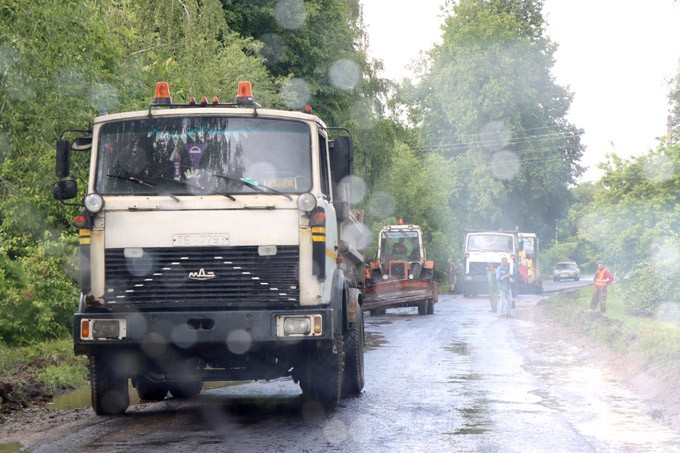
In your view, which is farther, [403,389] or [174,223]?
[403,389]

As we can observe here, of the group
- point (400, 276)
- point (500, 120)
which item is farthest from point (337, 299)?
point (500, 120)

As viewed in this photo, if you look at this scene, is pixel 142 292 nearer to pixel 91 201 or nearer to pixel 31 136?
pixel 91 201

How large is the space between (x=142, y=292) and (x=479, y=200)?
58.8 meters

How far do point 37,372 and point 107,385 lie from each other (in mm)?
3543

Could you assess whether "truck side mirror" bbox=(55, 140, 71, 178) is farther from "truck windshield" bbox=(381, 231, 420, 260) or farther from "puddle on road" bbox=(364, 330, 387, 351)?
"truck windshield" bbox=(381, 231, 420, 260)

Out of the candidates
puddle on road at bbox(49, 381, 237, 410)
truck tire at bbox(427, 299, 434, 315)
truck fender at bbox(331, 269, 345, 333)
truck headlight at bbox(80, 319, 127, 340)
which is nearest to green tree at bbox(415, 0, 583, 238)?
truck tire at bbox(427, 299, 434, 315)

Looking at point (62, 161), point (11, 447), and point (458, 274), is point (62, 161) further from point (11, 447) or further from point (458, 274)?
point (458, 274)

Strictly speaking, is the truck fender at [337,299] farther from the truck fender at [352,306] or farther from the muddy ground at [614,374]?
the muddy ground at [614,374]

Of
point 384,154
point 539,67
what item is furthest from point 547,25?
point 384,154

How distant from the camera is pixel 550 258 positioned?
118 m

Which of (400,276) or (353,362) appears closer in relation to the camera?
(353,362)

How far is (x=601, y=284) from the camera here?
29.0m

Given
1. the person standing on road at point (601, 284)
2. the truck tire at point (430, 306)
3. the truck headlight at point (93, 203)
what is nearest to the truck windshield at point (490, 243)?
the truck tire at point (430, 306)

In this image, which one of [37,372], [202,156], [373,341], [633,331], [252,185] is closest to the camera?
[252,185]
